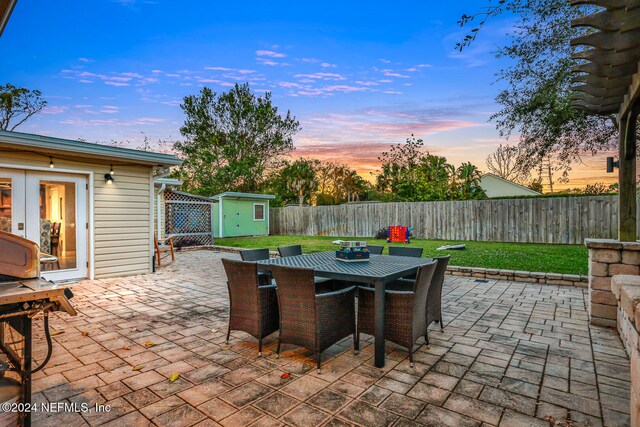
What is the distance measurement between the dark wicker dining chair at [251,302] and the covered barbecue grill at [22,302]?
139cm

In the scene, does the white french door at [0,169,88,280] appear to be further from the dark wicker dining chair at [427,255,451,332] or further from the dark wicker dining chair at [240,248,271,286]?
the dark wicker dining chair at [427,255,451,332]

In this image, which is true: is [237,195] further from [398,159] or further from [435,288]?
[398,159]

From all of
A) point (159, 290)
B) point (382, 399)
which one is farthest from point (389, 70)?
point (382, 399)

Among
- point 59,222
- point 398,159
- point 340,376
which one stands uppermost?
point 398,159

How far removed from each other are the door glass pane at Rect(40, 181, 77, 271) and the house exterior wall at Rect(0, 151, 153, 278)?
0.29 metres

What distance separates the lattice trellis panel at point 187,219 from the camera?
40.5ft

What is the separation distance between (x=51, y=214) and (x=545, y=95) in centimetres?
1152

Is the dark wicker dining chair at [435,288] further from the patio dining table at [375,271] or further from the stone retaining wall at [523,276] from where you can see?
the stone retaining wall at [523,276]

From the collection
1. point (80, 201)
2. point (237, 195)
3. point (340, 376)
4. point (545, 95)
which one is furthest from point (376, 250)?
point (237, 195)

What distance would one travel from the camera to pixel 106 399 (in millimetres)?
2156

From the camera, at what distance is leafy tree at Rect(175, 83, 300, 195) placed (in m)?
22.5

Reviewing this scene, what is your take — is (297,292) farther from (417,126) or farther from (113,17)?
(417,126)

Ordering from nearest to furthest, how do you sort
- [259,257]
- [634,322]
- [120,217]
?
1. [634,322]
2. [259,257]
3. [120,217]

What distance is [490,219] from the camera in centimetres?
1141
